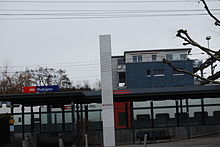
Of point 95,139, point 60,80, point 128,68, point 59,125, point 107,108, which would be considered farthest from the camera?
point 60,80

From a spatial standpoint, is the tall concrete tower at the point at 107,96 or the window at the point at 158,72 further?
the window at the point at 158,72

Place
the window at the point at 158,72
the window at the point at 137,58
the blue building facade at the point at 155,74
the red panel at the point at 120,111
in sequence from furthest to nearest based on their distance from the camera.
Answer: the window at the point at 137,58, the window at the point at 158,72, the blue building facade at the point at 155,74, the red panel at the point at 120,111

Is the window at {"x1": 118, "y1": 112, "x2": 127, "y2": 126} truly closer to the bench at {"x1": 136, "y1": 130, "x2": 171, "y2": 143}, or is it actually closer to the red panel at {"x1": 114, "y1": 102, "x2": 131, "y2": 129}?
the red panel at {"x1": 114, "y1": 102, "x2": 131, "y2": 129}

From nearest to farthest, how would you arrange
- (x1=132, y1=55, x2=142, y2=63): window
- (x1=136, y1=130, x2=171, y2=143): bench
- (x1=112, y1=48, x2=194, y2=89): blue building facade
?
(x1=136, y1=130, x2=171, y2=143): bench < (x1=112, y1=48, x2=194, y2=89): blue building facade < (x1=132, y1=55, x2=142, y2=63): window

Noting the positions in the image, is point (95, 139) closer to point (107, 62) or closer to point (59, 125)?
point (59, 125)

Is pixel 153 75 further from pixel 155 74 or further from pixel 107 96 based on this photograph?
pixel 107 96

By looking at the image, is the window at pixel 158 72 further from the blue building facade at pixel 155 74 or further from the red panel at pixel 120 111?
the red panel at pixel 120 111

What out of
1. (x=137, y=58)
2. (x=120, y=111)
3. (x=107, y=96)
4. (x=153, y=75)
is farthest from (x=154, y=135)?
(x=137, y=58)

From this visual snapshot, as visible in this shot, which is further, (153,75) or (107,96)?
(153,75)

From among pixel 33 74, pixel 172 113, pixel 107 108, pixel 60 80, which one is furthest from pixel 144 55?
pixel 107 108

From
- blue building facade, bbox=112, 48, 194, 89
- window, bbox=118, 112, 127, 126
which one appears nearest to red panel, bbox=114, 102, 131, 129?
window, bbox=118, 112, 127, 126

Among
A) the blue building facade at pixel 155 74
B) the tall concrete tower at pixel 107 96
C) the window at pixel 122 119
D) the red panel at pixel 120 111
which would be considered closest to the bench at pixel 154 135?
the red panel at pixel 120 111

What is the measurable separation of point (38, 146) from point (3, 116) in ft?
14.7

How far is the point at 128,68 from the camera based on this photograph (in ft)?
193
